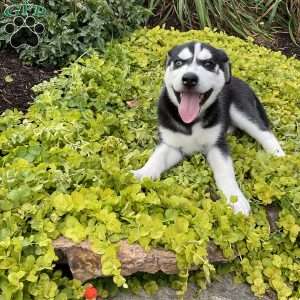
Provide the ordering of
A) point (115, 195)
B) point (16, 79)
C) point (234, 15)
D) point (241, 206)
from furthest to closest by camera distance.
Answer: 1. point (234, 15)
2. point (16, 79)
3. point (241, 206)
4. point (115, 195)

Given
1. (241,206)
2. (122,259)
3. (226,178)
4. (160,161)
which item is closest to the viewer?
(122,259)

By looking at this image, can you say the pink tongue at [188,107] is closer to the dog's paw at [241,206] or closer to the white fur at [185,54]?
the white fur at [185,54]

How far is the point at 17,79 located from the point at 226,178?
96.2 inches

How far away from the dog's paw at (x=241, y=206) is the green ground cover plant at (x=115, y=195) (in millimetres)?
51

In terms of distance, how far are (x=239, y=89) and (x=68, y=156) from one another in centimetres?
180

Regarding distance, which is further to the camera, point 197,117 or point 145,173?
point 197,117

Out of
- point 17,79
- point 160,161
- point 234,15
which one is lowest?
point 234,15

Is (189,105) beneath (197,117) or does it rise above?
above

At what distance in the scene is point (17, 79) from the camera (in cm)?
533

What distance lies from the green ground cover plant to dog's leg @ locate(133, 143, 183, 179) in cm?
8

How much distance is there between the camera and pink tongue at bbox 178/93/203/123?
157 inches

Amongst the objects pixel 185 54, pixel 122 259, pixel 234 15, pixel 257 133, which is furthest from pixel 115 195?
pixel 234 15

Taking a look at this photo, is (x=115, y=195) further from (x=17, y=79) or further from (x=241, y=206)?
(x=17, y=79)

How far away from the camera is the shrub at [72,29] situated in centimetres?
567
